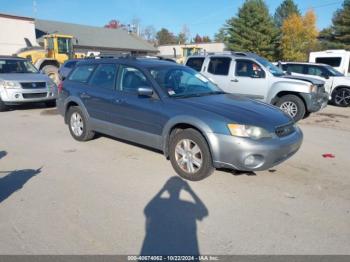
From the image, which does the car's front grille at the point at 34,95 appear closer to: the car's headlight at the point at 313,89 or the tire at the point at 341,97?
the car's headlight at the point at 313,89

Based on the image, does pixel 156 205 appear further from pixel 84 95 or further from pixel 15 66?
pixel 15 66

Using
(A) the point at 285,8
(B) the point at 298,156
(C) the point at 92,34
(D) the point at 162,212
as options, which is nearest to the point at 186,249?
(D) the point at 162,212

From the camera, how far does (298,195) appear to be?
4.25 m

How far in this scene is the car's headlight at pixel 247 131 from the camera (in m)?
4.27

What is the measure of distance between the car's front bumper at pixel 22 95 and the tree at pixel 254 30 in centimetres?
3543

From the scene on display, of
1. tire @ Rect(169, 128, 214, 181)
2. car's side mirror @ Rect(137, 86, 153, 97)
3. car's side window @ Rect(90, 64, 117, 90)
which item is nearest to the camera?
tire @ Rect(169, 128, 214, 181)

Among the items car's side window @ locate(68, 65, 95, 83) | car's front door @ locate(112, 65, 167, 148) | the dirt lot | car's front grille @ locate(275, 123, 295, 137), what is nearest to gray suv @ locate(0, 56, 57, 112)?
car's side window @ locate(68, 65, 95, 83)

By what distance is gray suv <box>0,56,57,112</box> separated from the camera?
10078 millimetres

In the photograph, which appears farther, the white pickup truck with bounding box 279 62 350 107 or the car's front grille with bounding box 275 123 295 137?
the white pickup truck with bounding box 279 62 350 107

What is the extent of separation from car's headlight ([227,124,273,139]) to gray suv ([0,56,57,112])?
8.14 m

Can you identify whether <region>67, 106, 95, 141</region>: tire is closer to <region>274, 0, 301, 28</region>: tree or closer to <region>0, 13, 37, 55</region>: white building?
<region>0, 13, 37, 55</region>: white building

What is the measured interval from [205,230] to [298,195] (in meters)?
1.55

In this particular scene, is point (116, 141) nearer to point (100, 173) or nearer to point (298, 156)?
point (100, 173)

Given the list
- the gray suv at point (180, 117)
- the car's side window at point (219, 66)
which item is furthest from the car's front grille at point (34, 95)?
the car's side window at point (219, 66)
